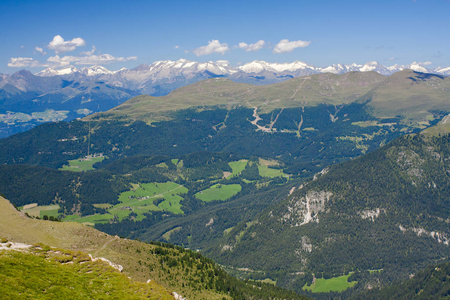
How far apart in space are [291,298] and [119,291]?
4966 inches

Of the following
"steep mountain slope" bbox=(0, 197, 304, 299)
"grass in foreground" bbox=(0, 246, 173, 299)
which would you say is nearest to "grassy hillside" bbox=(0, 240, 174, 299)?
"grass in foreground" bbox=(0, 246, 173, 299)

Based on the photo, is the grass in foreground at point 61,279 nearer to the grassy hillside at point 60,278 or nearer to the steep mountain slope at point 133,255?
the grassy hillside at point 60,278

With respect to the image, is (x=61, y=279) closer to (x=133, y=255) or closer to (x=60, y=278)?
(x=60, y=278)

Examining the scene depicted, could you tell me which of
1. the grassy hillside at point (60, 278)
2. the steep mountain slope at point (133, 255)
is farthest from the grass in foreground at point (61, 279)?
the steep mountain slope at point (133, 255)

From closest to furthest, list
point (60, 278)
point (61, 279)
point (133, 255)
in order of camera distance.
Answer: point (61, 279), point (60, 278), point (133, 255)

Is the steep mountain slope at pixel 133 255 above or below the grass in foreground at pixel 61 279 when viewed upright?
below

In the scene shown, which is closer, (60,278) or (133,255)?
(60,278)

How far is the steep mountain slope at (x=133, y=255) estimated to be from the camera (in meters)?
114

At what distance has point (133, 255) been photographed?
423 ft

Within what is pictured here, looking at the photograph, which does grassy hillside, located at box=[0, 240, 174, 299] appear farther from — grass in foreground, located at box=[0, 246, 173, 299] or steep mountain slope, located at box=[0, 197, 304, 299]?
steep mountain slope, located at box=[0, 197, 304, 299]

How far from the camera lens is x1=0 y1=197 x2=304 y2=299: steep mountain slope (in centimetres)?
11450

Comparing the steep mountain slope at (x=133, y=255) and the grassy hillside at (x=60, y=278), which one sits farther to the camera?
the steep mountain slope at (x=133, y=255)

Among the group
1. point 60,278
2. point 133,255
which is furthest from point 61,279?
point 133,255

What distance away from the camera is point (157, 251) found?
470 ft
